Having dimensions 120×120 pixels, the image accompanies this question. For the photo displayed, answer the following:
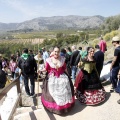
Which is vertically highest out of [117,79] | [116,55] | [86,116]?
[116,55]

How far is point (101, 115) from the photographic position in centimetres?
547

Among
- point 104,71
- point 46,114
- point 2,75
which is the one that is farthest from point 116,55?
point 104,71

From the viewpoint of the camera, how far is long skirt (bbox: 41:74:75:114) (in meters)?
5.42

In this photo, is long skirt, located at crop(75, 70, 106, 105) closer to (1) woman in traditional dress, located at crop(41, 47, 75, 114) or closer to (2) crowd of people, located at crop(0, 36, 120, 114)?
(2) crowd of people, located at crop(0, 36, 120, 114)

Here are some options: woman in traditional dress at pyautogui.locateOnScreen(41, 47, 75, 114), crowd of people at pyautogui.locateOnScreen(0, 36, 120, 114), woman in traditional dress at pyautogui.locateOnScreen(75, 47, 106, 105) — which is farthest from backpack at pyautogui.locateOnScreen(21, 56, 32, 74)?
woman in traditional dress at pyautogui.locateOnScreen(75, 47, 106, 105)

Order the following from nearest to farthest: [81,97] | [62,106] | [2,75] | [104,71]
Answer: [62,106] → [81,97] → [2,75] → [104,71]

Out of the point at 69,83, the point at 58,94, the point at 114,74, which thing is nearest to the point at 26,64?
the point at 69,83

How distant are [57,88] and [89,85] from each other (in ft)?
3.02

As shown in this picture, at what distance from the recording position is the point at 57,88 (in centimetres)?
553

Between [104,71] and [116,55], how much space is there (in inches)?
152

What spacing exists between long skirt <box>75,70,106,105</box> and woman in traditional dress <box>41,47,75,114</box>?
1.34 feet

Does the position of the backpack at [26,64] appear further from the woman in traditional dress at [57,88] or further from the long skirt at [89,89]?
the long skirt at [89,89]

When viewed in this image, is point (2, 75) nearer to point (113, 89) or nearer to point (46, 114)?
point (46, 114)

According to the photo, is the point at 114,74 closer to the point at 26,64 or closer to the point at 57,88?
the point at 57,88
